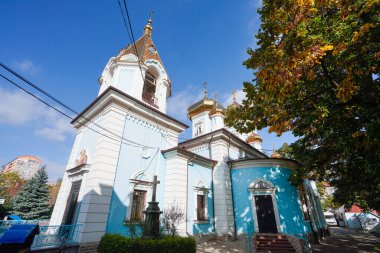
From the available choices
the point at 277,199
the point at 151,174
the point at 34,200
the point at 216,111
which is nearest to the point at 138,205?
the point at 151,174

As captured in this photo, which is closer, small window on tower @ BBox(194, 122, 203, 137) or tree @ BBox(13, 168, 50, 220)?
tree @ BBox(13, 168, 50, 220)

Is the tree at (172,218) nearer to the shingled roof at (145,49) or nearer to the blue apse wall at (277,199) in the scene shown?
the blue apse wall at (277,199)

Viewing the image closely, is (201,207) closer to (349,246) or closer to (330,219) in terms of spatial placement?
(349,246)

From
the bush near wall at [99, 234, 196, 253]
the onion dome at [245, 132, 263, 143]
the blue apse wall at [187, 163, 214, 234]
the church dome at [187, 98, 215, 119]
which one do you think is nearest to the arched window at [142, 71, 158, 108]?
the blue apse wall at [187, 163, 214, 234]

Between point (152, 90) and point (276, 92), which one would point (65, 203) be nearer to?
point (152, 90)

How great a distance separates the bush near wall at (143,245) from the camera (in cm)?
648

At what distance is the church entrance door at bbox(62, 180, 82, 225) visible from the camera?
28.4ft

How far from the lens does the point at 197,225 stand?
11.3 meters

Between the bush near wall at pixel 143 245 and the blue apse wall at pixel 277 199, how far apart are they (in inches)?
257

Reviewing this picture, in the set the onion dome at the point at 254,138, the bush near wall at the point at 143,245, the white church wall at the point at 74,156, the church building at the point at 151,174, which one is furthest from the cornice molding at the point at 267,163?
the white church wall at the point at 74,156

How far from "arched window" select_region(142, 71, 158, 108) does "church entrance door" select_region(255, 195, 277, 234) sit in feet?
30.8

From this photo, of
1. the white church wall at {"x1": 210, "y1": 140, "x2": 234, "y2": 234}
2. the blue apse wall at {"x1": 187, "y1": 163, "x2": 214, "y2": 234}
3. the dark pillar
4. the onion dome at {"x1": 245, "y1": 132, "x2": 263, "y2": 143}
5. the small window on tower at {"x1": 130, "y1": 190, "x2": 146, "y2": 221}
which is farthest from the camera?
the onion dome at {"x1": 245, "y1": 132, "x2": 263, "y2": 143}

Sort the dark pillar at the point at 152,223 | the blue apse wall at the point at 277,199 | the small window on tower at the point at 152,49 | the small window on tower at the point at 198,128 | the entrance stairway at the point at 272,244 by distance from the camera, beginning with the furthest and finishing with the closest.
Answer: the small window on tower at the point at 198,128, the small window on tower at the point at 152,49, the blue apse wall at the point at 277,199, the entrance stairway at the point at 272,244, the dark pillar at the point at 152,223

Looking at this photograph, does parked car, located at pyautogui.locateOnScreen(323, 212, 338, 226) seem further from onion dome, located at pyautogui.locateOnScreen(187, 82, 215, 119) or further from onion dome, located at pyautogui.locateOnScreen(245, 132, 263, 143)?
onion dome, located at pyautogui.locateOnScreen(187, 82, 215, 119)
